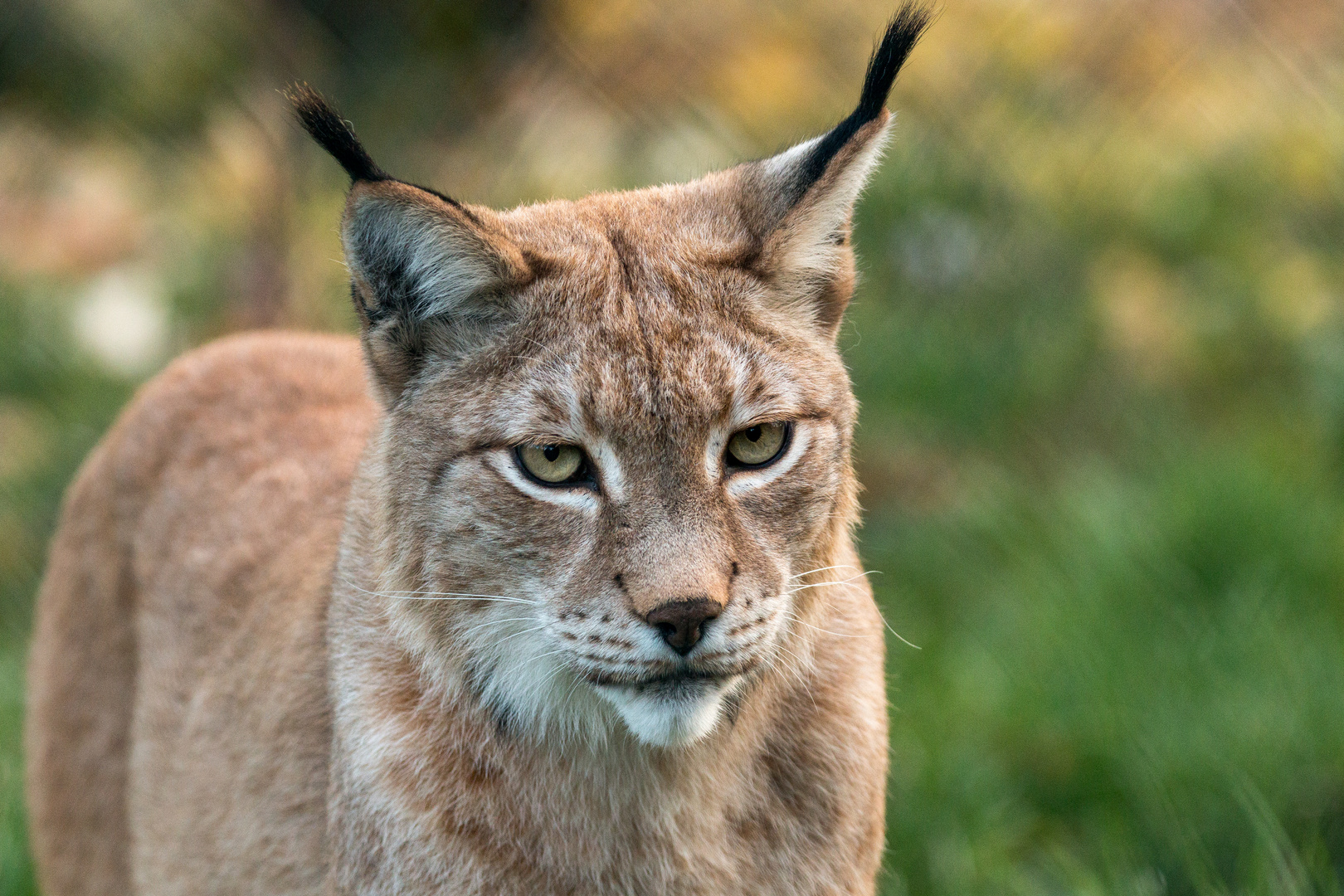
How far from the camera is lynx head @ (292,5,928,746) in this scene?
2.51 meters

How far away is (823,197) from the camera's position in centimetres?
280

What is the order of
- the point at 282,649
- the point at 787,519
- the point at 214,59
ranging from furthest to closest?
the point at 214,59 < the point at 282,649 < the point at 787,519

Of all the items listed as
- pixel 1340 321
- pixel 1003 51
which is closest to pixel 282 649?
pixel 1003 51

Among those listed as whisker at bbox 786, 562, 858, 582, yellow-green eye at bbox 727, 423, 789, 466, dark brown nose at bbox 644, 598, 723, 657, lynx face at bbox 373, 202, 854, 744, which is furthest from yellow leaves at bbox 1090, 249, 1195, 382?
dark brown nose at bbox 644, 598, 723, 657

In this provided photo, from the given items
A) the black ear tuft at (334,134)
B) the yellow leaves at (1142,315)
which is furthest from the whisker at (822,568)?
the yellow leaves at (1142,315)

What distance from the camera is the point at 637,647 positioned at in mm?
2434

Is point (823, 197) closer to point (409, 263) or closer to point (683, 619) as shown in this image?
point (409, 263)

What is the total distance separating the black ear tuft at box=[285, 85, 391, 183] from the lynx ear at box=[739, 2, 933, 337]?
80 cm

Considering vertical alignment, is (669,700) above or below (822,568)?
below

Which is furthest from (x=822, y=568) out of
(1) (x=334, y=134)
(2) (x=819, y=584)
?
(1) (x=334, y=134)

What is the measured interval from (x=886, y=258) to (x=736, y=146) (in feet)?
3.25

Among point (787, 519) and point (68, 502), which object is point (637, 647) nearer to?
point (787, 519)

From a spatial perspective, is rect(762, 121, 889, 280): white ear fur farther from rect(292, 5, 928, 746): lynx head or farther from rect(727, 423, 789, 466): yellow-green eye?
rect(727, 423, 789, 466): yellow-green eye

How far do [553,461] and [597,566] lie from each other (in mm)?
239
